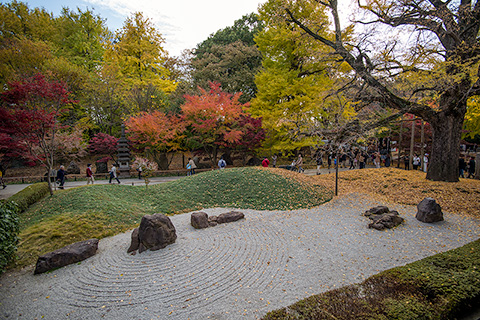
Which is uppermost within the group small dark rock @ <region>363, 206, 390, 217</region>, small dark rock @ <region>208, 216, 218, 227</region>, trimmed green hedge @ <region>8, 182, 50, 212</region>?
trimmed green hedge @ <region>8, 182, 50, 212</region>

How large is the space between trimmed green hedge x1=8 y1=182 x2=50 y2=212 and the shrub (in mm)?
3602

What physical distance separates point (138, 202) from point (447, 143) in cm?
1358

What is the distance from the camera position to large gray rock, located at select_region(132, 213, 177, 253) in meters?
5.53

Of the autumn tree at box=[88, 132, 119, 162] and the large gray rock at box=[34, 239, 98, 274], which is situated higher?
the autumn tree at box=[88, 132, 119, 162]

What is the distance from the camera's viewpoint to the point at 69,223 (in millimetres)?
6840

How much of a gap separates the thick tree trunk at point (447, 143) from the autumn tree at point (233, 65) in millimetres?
15720

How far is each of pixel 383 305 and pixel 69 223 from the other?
25.9 feet

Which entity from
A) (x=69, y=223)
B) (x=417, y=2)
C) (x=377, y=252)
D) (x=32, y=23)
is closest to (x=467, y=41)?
(x=417, y=2)

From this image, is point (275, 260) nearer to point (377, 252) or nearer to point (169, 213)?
point (377, 252)

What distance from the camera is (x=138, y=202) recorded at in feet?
31.5

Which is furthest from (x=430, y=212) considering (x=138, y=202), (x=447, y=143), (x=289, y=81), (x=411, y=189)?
(x=289, y=81)

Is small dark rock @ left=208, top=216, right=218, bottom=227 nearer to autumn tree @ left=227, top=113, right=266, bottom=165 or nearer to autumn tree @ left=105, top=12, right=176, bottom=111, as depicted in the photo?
autumn tree @ left=227, top=113, right=266, bottom=165

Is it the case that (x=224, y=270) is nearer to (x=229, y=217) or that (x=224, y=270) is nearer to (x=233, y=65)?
(x=229, y=217)

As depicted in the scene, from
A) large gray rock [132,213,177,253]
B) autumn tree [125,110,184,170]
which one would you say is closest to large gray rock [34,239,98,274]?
large gray rock [132,213,177,253]
